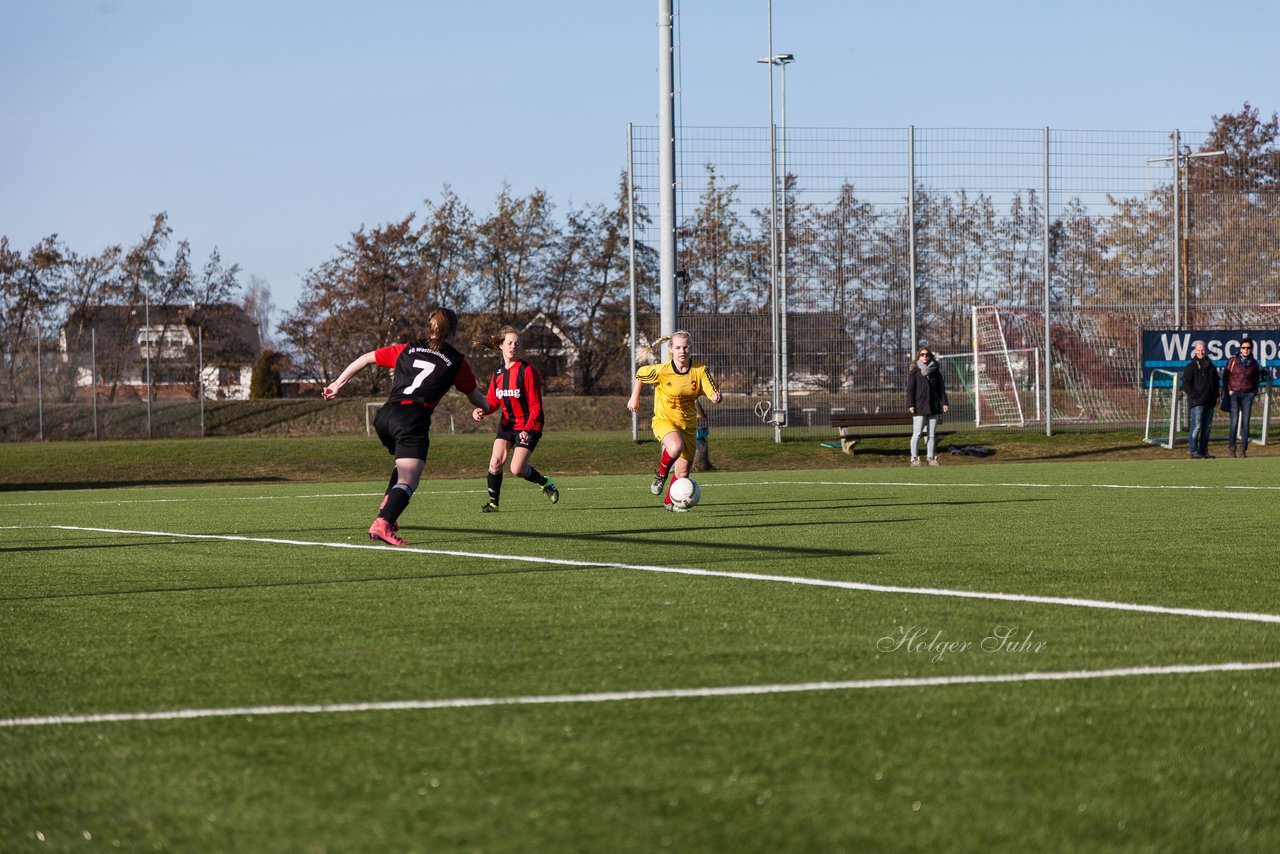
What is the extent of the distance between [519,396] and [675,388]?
1.53 metres

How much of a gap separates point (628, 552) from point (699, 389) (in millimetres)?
5341

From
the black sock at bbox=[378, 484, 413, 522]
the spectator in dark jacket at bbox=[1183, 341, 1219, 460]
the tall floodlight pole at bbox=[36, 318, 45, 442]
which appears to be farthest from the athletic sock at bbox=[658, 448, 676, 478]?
the tall floodlight pole at bbox=[36, 318, 45, 442]

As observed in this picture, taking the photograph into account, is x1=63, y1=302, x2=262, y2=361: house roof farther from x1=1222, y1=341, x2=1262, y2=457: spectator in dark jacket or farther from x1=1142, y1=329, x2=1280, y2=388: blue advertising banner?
x1=1222, y1=341, x2=1262, y2=457: spectator in dark jacket

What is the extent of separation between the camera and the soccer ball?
12758mm

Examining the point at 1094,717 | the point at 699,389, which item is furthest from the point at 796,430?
the point at 1094,717

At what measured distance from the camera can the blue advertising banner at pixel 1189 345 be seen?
95.8ft

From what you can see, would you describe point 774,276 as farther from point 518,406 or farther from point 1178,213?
point 518,406

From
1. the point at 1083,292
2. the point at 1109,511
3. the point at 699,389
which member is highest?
the point at 1083,292

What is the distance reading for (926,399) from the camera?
80.6 feet

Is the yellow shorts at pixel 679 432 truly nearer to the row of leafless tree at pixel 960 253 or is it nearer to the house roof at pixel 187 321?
the row of leafless tree at pixel 960 253

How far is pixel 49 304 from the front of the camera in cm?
5234

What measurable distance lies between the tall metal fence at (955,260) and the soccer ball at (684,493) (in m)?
14.5

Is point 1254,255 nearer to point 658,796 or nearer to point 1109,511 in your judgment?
point 1109,511

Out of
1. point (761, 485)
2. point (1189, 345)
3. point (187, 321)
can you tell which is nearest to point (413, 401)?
point (761, 485)
